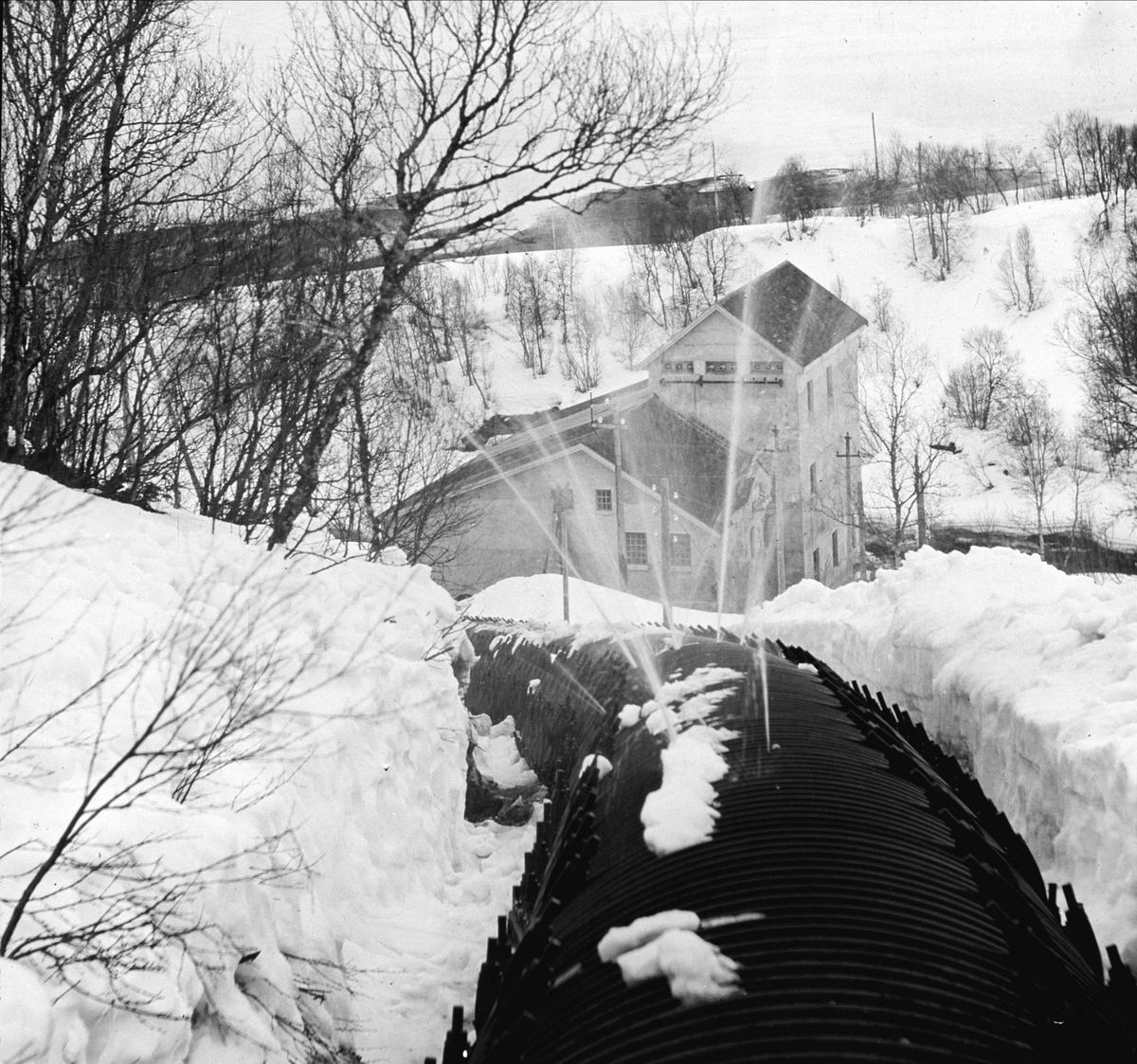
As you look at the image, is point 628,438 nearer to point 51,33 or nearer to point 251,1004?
point 51,33

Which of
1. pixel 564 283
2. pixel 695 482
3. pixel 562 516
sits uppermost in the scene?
pixel 564 283

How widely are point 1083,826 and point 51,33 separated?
1028cm

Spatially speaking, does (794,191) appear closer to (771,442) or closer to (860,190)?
(860,190)

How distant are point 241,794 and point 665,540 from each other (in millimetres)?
23106

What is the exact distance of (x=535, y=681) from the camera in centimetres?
1206

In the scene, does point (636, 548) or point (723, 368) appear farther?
point (723, 368)

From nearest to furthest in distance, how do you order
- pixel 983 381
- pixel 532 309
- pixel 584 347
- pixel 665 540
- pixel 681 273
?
pixel 665 540 → pixel 983 381 → pixel 681 273 → pixel 584 347 → pixel 532 309

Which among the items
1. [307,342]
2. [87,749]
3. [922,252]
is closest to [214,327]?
[307,342]

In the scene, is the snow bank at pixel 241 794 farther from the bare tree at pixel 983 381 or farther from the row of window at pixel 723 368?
the bare tree at pixel 983 381

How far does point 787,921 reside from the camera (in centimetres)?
377

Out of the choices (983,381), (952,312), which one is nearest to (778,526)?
(983,381)

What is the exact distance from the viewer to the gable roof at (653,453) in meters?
30.5

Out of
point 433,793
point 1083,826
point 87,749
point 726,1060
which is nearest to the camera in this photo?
point 726,1060

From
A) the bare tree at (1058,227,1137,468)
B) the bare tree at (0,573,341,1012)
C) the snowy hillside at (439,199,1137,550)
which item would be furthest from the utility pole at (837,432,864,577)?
the bare tree at (0,573,341,1012)
